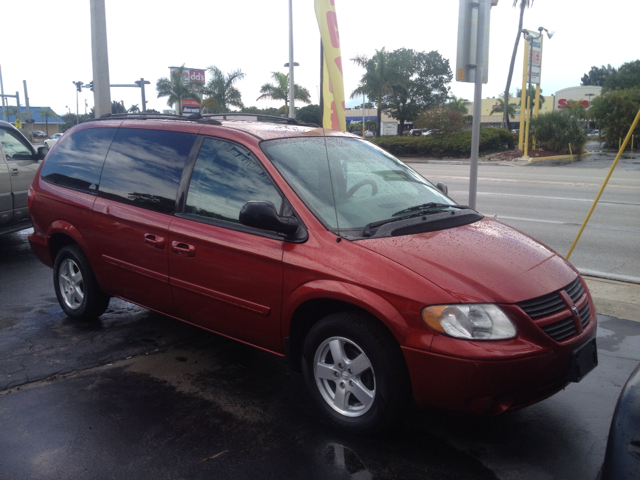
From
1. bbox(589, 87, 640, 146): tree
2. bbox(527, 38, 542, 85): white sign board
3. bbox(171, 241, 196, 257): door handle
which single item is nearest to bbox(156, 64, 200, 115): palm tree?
bbox(527, 38, 542, 85): white sign board

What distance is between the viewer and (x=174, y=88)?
171 feet

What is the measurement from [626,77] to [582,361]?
8891cm

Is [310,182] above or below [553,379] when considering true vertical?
above

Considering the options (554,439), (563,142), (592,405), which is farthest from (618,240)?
(563,142)

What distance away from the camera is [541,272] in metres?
3.23

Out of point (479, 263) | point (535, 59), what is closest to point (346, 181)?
point (479, 263)

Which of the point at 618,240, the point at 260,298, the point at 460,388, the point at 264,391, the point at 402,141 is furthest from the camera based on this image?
the point at 402,141

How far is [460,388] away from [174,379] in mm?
2105

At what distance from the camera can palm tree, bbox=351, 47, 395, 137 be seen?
173 ft

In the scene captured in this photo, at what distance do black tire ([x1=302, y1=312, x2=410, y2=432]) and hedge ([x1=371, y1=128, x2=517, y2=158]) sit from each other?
101ft

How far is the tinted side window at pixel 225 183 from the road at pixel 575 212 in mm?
4779

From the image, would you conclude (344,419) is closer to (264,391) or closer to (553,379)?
(264,391)

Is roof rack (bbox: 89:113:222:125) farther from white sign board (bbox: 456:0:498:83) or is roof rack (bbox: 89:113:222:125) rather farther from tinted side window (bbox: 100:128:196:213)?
white sign board (bbox: 456:0:498:83)

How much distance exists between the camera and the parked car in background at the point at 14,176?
788cm
